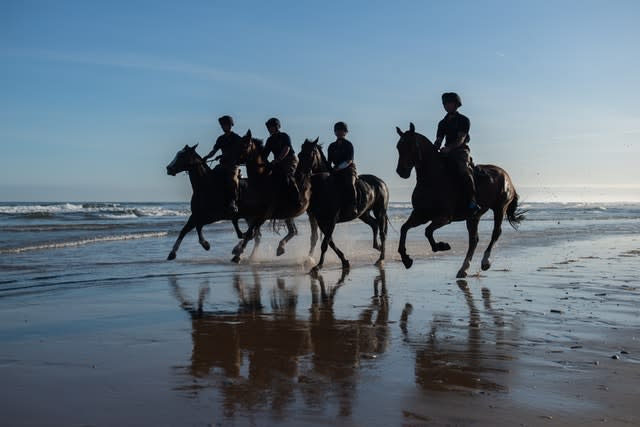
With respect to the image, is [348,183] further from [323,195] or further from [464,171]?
[464,171]

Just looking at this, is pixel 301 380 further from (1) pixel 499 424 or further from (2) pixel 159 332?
(2) pixel 159 332

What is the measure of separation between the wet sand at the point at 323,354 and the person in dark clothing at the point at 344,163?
10.4 feet

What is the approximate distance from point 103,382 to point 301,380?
1.38 meters

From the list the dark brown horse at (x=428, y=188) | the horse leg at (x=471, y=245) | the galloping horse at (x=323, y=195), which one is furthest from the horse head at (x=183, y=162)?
the horse leg at (x=471, y=245)

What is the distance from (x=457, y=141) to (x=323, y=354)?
6503mm

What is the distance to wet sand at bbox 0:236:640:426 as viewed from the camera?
4.07 metres

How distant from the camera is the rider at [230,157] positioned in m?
12.8

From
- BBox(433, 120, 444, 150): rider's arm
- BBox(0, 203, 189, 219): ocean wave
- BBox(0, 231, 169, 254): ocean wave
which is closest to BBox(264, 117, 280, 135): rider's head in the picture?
BBox(433, 120, 444, 150): rider's arm

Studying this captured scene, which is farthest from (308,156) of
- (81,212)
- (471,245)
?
(81,212)

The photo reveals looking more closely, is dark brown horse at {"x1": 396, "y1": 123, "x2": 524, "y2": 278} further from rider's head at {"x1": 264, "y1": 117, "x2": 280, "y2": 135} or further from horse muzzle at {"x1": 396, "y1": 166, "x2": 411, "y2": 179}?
rider's head at {"x1": 264, "y1": 117, "x2": 280, "y2": 135}

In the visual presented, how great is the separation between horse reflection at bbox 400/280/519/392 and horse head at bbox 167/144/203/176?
7107mm

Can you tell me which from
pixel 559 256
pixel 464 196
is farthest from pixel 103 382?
pixel 559 256

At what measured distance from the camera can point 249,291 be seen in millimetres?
9766

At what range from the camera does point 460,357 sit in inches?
215
